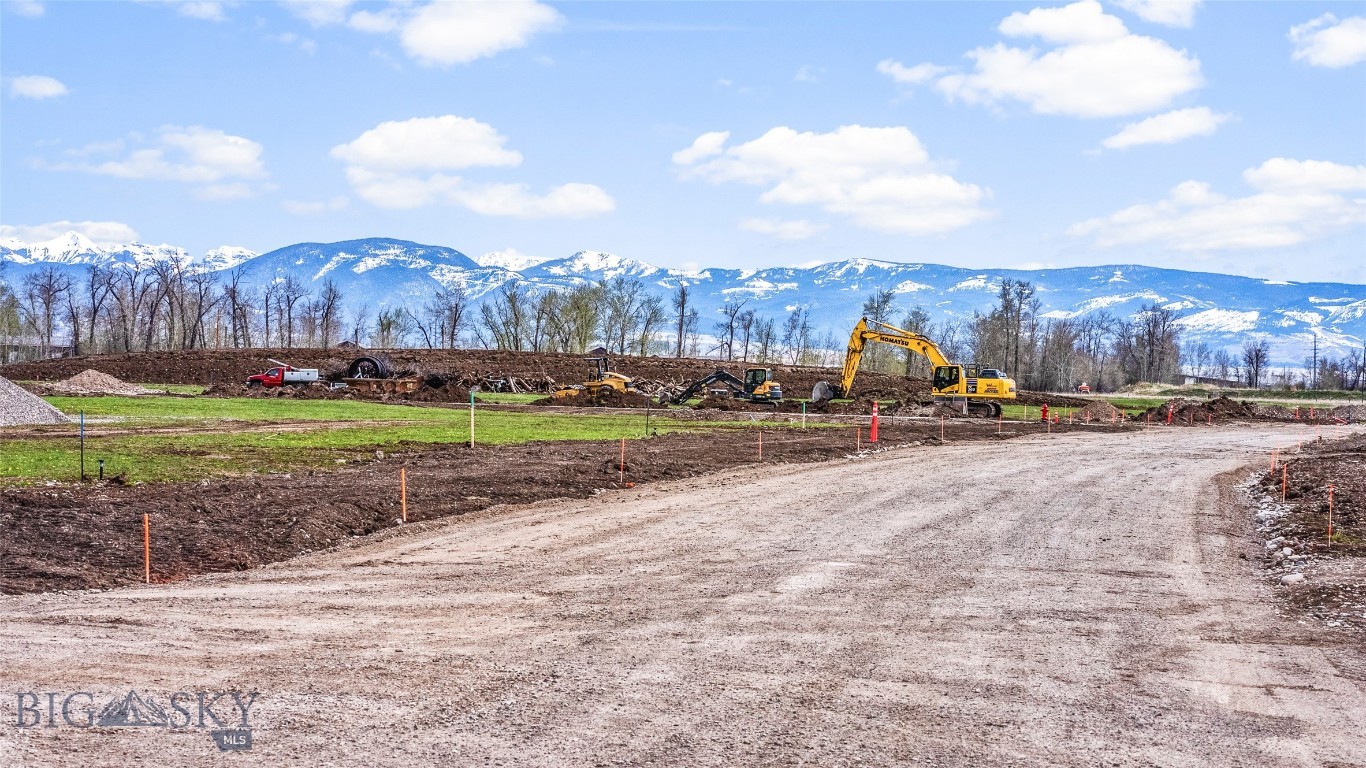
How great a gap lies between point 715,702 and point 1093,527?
11.8 meters

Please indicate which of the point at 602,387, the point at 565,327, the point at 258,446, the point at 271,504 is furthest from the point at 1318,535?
the point at 565,327

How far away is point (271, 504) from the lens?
16656 millimetres

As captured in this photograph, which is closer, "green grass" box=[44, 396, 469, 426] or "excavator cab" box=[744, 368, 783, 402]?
"green grass" box=[44, 396, 469, 426]

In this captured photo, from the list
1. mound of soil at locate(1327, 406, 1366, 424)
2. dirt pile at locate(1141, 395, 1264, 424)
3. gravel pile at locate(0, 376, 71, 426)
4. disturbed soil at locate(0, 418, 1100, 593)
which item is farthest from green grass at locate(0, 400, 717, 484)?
mound of soil at locate(1327, 406, 1366, 424)

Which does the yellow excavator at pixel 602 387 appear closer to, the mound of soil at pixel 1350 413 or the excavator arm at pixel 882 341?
the excavator arm at pixel 882 341

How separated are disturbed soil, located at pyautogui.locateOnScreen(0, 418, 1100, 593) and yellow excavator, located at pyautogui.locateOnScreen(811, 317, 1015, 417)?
2694 cm

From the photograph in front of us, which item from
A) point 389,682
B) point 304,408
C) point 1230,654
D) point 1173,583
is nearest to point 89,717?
point 389,682

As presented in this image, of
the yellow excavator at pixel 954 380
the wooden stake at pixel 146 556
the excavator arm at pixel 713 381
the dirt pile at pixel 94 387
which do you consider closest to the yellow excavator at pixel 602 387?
the excavator arm at pixel 713 381

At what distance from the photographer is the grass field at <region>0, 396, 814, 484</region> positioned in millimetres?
21750

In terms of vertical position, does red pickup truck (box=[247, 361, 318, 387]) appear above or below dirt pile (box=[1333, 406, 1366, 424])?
above

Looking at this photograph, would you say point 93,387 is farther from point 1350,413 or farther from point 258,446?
point 1350,413

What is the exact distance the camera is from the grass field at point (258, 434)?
21750mm

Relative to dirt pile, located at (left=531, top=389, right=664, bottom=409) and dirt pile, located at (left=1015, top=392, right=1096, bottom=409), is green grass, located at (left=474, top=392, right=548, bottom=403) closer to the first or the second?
dirt pile, located at (left=531, top=389, right=664, bottom=409)

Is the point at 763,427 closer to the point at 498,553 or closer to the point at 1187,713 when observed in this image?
the point at 498,553
